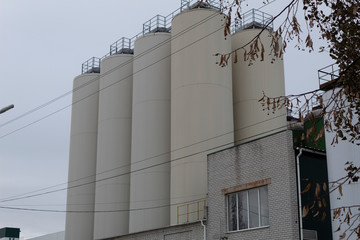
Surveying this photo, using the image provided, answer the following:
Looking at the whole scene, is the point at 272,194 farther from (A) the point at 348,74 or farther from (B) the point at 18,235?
(B) the point at 18,235

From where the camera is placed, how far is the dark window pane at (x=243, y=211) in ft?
85.5

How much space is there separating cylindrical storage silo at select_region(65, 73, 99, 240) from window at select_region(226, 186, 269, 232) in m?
17.6

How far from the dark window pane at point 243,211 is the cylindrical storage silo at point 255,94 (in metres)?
9.08

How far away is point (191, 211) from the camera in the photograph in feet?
101

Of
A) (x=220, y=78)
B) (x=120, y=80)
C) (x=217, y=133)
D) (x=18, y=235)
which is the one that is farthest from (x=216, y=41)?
(x=18, y=235)

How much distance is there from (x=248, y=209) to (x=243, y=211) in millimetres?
337

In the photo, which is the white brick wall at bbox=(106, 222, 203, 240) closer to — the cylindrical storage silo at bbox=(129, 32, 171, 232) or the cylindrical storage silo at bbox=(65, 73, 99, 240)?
the cylindrical storage silo at bbox=(129, 32, 171, 232)

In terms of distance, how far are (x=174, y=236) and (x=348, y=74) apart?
2123cm

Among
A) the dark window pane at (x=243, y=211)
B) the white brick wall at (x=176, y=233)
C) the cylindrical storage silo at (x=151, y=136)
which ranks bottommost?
the white brick wall at (x=176, y=233)

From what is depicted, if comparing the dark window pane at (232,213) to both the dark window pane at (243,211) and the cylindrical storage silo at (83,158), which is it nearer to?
the dark window pane at (243,211)

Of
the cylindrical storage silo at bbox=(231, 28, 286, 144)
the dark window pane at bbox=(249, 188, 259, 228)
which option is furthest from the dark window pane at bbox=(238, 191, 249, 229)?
the cylindrical storage silo at bbox=(231, 28, 286, 144)

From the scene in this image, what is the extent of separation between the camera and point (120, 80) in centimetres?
4109

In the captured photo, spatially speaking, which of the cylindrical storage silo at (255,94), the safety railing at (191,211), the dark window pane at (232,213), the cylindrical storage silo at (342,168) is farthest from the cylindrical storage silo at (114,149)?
the cylindrical storage silo at (342,168)

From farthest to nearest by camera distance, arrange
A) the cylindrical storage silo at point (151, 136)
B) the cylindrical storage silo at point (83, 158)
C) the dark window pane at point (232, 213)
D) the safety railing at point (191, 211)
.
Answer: the cylindrical storage silo at point (83, 158) < the cylindrical storage silo at point (151, 136) < the safety railing at point (191, 211) < the dark window pane at point (232, 213)
